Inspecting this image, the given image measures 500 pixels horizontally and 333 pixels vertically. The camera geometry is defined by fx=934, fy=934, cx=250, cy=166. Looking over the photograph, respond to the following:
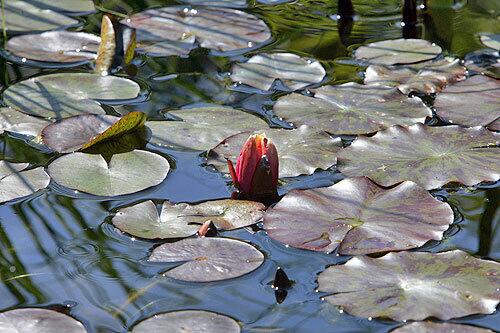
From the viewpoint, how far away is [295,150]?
2.42 metres

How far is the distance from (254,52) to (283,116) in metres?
0.55

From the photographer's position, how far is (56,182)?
2320mm

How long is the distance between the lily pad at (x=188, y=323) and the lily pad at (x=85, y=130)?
2.71ft

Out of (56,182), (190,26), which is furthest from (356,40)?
(56,182)

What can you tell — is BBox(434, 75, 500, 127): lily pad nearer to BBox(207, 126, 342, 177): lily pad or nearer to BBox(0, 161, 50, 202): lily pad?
BBox(207, 126, 342, 177): lily pad

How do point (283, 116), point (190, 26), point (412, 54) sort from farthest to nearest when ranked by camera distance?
point (190, 26) < point (412, 54) < point (283, 116)

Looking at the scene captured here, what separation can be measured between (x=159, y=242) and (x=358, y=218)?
0.45 m

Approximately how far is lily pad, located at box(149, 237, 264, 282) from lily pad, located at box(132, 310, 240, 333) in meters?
0.15

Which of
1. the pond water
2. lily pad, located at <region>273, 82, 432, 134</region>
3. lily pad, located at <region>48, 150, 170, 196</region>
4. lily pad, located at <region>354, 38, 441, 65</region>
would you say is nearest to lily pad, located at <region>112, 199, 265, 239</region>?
the pond water

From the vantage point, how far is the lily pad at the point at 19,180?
7.43 feet

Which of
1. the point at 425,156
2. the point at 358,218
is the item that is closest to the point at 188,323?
the point at 358,218

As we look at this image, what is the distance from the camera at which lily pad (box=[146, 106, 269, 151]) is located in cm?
252

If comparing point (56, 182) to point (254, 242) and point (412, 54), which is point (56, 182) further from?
point (412, 54)

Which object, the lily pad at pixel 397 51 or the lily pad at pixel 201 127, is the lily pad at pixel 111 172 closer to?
the lily pad at pixel 201 127
